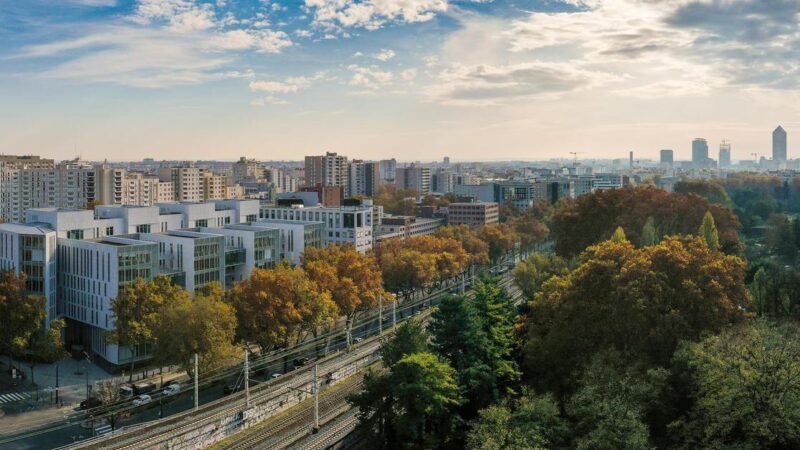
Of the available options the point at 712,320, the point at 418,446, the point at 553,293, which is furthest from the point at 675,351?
the point at 418,446

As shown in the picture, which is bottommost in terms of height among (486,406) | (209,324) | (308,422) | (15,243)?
(308,422)

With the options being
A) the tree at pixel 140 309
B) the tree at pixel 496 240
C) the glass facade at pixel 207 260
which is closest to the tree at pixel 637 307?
the tree at pixel 140 309


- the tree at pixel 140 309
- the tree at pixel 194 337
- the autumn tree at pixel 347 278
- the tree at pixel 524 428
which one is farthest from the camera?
the autumn tree at pixel 347 278

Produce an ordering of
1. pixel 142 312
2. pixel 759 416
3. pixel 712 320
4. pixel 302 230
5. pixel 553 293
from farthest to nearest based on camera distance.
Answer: pixel 302 230, pixel 142 312, pixel 553 293, pixel 712 320, pixel 759 416

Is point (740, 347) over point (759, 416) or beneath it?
over

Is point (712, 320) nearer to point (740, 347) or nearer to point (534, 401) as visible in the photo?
point (740, 347)

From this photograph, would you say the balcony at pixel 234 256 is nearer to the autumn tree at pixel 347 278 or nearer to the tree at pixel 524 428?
the autumn tree at pixel 347 278
